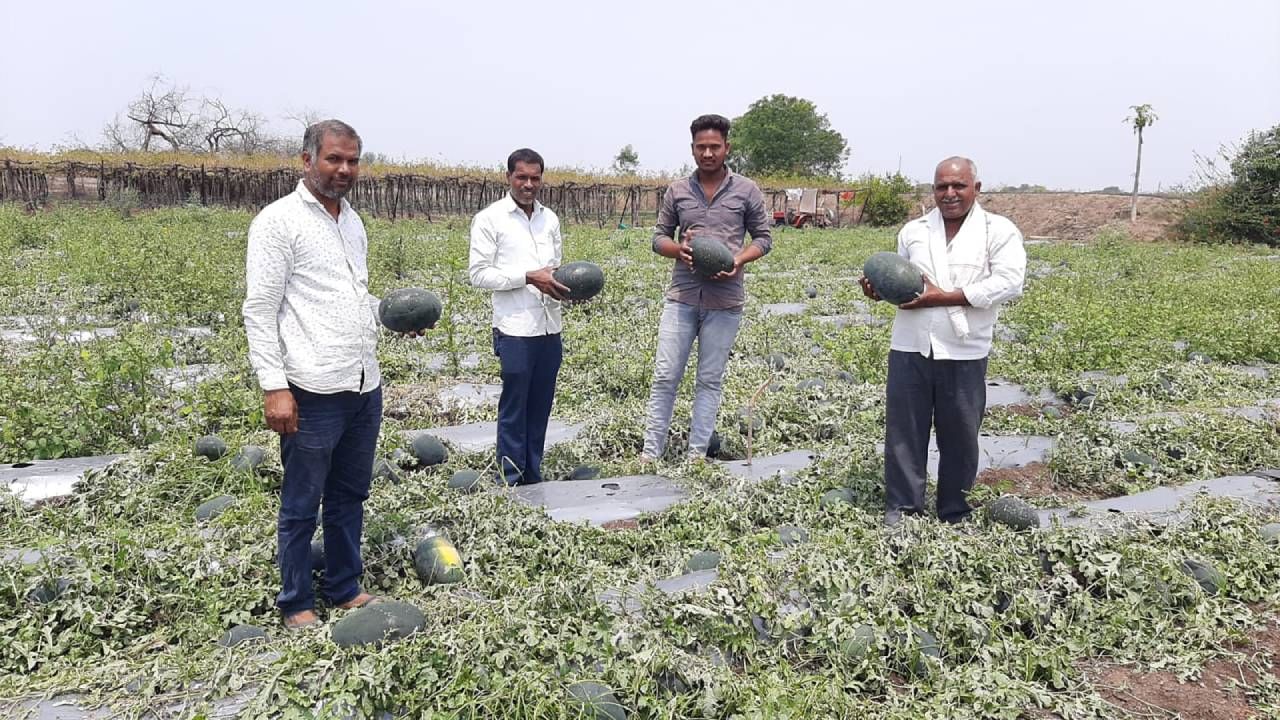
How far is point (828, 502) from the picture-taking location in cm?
442

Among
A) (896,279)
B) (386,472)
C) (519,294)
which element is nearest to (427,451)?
(386,472)

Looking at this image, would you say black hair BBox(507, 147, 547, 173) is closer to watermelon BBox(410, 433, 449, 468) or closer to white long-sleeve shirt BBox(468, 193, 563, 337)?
white long-sleeve shirt BBox(468, 193, 563, 337)

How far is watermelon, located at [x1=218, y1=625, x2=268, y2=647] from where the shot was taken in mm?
3000

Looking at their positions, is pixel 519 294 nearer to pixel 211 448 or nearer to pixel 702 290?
pixel 702 290

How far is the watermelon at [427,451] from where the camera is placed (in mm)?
5066

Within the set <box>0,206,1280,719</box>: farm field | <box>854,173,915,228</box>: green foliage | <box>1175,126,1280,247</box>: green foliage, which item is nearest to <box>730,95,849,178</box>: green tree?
<box>854,173,915,228</box>: green foliage

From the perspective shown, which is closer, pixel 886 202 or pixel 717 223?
pixel 717 223

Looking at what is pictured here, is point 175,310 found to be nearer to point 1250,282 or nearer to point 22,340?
point 22,340

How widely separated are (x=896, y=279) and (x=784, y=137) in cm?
7039

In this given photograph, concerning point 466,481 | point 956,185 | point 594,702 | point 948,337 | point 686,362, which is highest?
point 956,185

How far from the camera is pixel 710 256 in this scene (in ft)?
16.0

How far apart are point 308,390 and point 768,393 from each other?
4237 millimetres

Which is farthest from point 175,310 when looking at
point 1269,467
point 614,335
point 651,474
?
point 1269,467

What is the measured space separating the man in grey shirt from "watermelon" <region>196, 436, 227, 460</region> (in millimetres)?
2491
